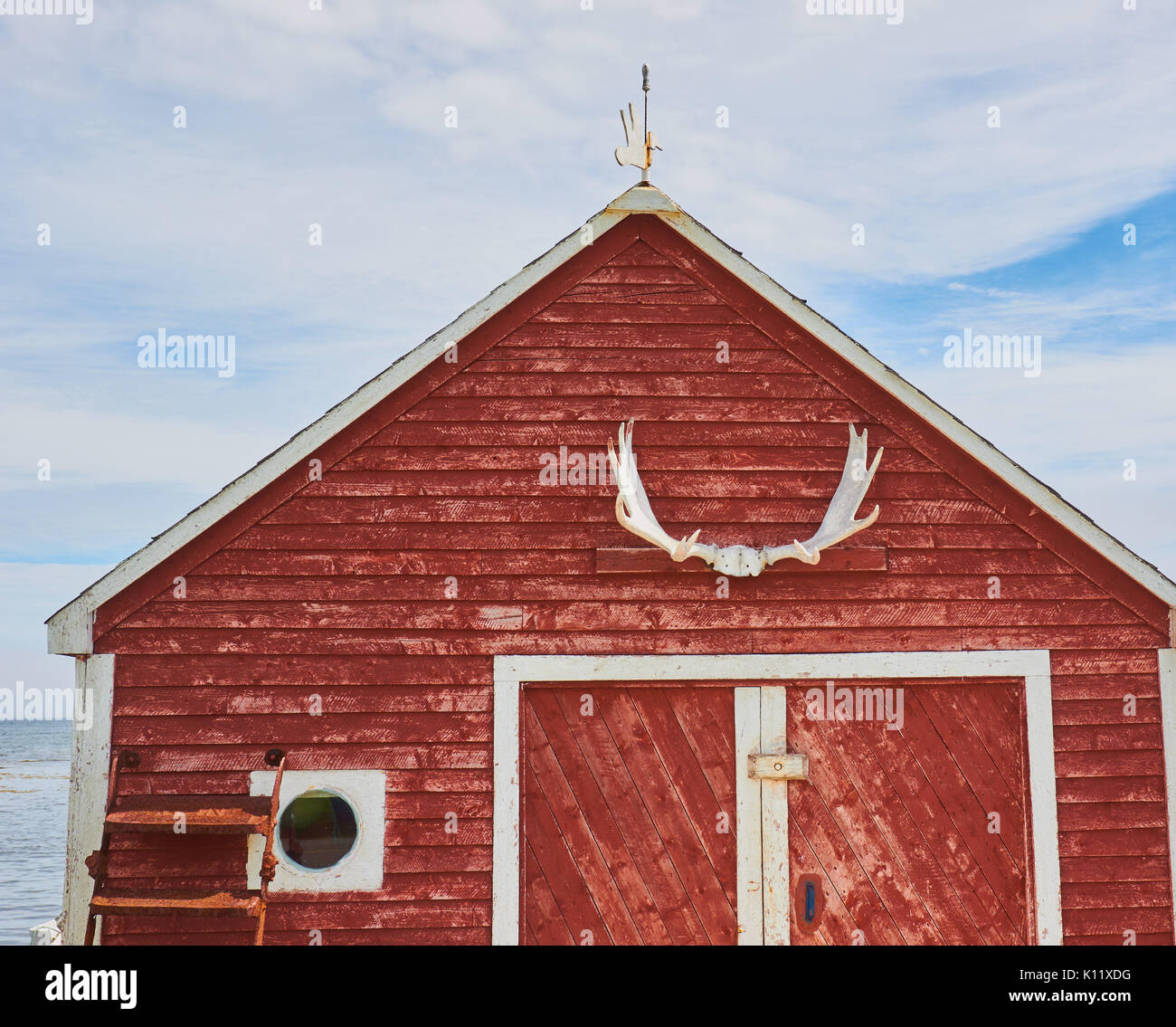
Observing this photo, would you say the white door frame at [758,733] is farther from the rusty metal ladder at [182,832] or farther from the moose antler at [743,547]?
the rusty metal ladder at [182,832]

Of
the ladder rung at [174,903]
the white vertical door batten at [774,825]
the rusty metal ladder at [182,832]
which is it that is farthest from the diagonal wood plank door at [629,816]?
the ladder rung at [174,903]

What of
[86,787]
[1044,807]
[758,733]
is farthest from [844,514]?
[86,787]

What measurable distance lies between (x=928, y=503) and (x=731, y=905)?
9.04ft

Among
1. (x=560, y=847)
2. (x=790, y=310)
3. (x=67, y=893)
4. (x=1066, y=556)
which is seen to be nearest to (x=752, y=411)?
(x=790, y=310)

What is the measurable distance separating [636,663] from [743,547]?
38.3 inches

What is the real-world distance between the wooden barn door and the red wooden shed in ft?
0.07

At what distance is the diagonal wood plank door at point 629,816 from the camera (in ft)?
21.1

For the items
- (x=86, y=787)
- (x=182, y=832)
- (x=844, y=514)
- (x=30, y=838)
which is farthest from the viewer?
(x=30, y=838)

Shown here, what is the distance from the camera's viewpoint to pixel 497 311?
666 centimetres

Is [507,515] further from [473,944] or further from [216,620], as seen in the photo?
[473,944]

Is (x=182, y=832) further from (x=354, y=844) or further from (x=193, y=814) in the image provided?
(x=354, y=844)

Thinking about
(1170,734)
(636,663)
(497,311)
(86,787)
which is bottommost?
(86,787)

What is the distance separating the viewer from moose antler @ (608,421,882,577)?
6.33m

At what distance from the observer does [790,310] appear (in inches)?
266
